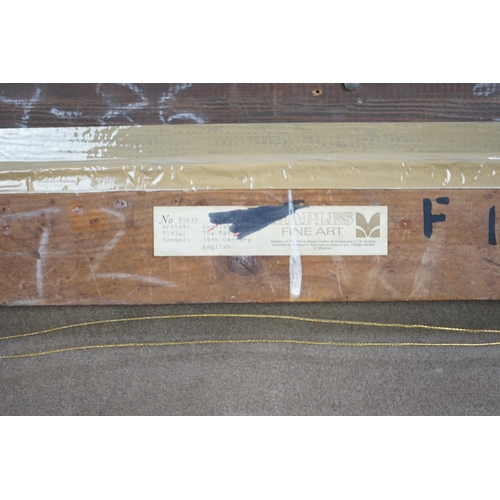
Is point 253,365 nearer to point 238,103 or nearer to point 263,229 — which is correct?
point 263,229

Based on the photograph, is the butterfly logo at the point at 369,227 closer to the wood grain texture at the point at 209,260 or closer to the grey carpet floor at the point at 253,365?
the wood grain texture at the point at 209,260

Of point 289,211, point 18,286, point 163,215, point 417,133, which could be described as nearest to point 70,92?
point 163,215

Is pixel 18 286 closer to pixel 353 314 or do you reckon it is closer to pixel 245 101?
pixel 245 101

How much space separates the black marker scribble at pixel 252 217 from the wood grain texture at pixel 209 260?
2cm

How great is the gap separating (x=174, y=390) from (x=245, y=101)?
0.75 metres

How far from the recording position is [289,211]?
3.89ft

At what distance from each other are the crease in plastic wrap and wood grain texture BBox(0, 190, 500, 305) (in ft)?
0.10

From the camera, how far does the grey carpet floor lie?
1.22 m

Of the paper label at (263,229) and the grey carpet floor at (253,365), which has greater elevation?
the paper label at (263,229)

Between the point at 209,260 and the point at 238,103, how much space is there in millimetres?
405

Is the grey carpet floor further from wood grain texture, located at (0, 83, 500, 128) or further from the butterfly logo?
wood grain texture, located at (0, 83, 500, 128)

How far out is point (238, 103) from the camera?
1.23 metres

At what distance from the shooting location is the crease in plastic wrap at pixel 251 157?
1189 millimetres

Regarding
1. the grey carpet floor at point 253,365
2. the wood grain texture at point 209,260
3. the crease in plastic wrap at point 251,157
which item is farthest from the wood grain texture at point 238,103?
the grey carpet floor at point 253,365
